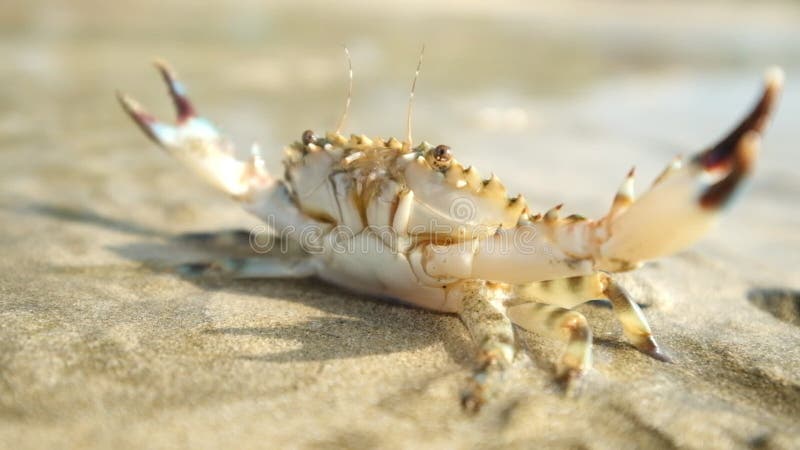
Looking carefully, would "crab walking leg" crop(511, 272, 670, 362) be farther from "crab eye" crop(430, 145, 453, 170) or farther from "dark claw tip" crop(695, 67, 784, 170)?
"dark claw tip" crop(695, 67, 784, 170)

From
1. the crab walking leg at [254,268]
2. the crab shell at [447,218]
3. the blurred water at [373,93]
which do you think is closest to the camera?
the crab shell at [447,218]

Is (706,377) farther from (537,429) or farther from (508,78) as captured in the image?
(508,78)

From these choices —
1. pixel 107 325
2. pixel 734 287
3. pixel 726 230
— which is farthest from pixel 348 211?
pixel 726 230

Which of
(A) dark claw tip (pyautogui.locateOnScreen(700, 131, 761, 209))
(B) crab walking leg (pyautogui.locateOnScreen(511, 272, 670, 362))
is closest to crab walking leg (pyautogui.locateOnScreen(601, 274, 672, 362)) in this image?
(B) crab walking leg (pyautogui.locateOnScreen(511, 272, 670, 362))

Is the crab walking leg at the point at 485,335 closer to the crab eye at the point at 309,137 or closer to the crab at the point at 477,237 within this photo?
the crab at the point at 477,237

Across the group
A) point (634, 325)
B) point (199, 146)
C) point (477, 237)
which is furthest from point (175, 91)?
point (634, 325)

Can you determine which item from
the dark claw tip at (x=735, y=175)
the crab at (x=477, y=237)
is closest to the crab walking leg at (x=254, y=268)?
the crab at (x=477, y=237)

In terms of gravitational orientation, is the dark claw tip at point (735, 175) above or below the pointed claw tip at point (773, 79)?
below
